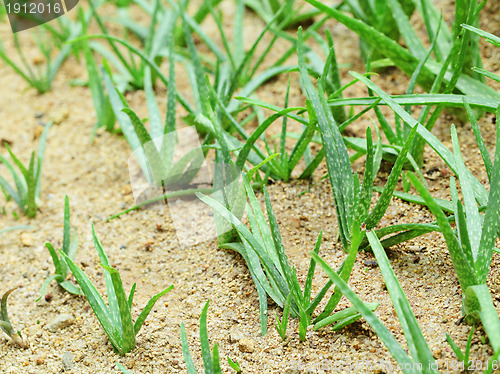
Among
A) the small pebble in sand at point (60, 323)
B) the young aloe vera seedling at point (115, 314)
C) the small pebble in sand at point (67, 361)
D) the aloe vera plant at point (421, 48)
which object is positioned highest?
the aloe vera plant at point (421, 48)

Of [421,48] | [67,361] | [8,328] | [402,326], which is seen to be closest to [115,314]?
[67,361]

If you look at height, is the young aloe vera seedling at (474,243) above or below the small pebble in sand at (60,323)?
above

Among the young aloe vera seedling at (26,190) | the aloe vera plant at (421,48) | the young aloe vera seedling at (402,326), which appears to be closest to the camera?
the young aloe vera seedling at (402,326)

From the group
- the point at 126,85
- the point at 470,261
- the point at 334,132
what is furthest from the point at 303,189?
the point at 126,85

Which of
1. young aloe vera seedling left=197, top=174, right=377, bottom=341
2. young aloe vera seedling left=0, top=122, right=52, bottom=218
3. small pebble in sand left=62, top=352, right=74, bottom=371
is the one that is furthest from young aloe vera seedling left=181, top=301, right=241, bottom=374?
young aloe vera seedling left=0, top=122, right=52, bottom=218

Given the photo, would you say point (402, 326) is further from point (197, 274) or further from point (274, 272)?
point (197, 274)

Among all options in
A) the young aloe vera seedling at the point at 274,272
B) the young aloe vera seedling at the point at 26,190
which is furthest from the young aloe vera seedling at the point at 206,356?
the young aloe vera seedling at the point at 26,190

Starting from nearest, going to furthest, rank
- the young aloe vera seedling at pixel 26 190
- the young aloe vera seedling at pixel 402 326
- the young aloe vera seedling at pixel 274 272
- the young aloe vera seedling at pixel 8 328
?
the young aloe vera seedling at pixel 402 326 < the young aloe vera seedling at pixel 274 272 < the young aloe vera seedling at pixel 8 328 < the young aloe vera seedling at pixel 26 190

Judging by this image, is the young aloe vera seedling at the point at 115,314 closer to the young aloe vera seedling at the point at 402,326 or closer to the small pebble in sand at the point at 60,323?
the small pebble in sand at the point at 60,323

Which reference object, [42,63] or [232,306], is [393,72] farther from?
[42,63]
